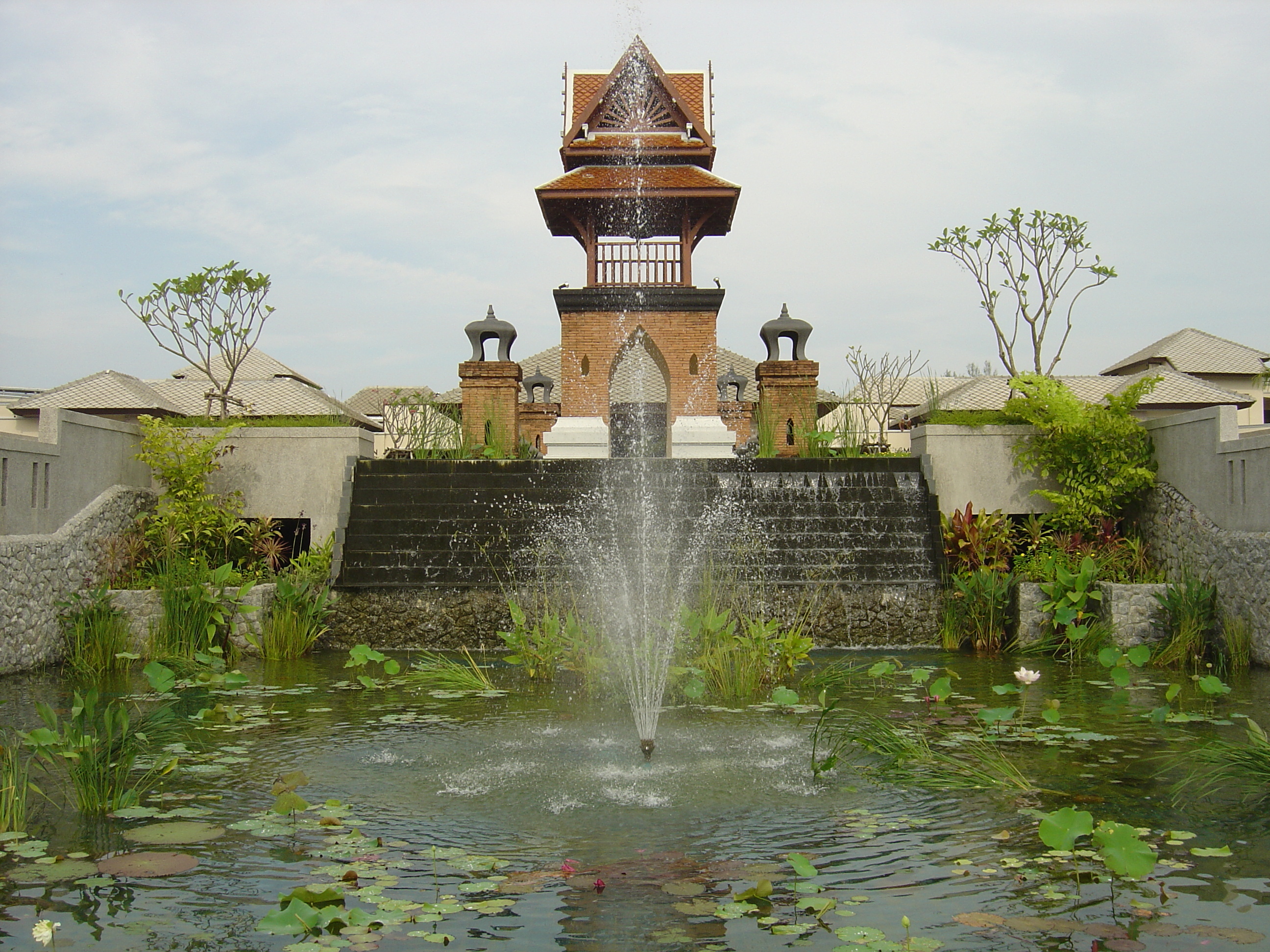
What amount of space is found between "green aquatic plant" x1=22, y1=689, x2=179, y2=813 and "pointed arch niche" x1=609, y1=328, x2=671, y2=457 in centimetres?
1343

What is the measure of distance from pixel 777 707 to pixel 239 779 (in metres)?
3.86

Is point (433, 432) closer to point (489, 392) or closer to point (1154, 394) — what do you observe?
point (489, 392)

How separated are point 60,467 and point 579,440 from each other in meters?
9.15

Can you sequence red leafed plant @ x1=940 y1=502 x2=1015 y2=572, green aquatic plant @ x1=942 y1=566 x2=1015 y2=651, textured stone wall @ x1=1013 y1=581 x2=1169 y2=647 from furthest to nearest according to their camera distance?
red leafed plant @ x1=940 y1=502 x2=1015 y2=572 → green aquatic plant @ x1=942 y1=566 x2=1015 y2=651 → textured stone wall @ x1=1013 y1=581 x2=1169 y2=647

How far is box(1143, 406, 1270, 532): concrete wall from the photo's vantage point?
9.91m

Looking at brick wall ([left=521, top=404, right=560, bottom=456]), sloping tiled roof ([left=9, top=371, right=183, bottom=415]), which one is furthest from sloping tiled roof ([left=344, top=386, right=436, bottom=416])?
brick wall ([left=521, top=404, right=560, bottom=456])

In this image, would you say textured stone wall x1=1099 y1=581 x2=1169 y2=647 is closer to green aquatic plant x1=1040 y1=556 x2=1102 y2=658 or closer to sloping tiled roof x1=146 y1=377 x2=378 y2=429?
green aquatic plant x1=1040 y1=556 x2=1102 y2=658

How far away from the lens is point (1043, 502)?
13.1 metres

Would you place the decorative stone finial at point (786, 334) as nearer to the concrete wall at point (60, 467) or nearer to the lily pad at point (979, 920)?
the concrete wall at point (60, 467)

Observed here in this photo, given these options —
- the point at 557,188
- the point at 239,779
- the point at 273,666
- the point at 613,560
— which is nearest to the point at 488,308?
the point at 557,188

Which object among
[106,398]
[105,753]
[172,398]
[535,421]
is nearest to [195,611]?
[105,753]

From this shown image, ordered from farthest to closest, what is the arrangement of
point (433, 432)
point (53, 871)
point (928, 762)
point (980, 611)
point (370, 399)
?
1. point (370, 399)
2. point (433, 432)
3. point (980, 611)
4. point (928, 762)
5. point (53, 871)

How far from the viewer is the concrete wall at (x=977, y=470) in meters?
13.3

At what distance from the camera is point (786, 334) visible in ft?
65.3
